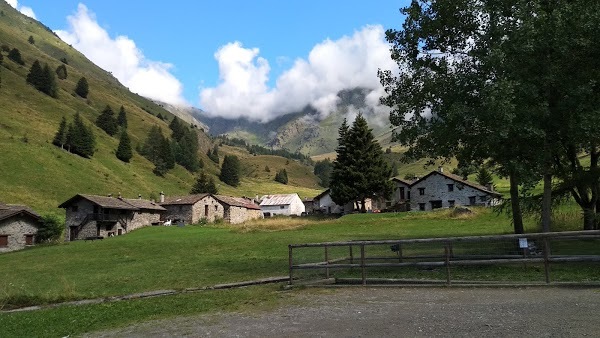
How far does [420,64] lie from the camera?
2275 cm

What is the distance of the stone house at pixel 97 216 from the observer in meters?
78.1

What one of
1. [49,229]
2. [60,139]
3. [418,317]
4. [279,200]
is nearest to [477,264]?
[418,317]

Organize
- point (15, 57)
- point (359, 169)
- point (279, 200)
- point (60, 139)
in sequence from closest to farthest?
point (359, 169) < point (60, 139) < point (279, 200) < point (15, 57)

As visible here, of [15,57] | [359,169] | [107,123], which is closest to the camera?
[359,169]

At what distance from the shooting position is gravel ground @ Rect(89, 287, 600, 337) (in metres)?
9.22

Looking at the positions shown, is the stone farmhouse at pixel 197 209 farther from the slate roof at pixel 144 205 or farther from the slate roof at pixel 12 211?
the slate roof at pixel 12 211

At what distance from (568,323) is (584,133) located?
474 inches

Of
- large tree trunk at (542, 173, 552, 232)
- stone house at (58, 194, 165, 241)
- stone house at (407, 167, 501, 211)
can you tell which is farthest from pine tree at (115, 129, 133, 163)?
large tree trunk at (542, 173, 552, 232)

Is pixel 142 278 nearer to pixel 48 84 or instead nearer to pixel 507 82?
pixel 507 82

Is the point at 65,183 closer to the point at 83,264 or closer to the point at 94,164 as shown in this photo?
the point at 94,164

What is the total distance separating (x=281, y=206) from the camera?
13838cm

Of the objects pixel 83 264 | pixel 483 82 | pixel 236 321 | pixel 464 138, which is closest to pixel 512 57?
pixel 483 82

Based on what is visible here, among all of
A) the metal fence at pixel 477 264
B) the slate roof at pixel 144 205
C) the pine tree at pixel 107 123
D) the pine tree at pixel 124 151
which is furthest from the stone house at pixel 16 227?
the pine tree at pixel 107 123

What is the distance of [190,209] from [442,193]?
52564mm
